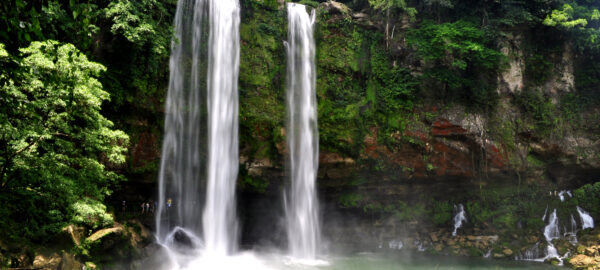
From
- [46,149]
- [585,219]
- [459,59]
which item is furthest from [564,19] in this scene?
[46,149]

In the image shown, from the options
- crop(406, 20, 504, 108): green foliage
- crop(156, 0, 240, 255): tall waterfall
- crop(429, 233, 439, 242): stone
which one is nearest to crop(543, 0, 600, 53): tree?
crop(406, 20, 504, 108): green foliage

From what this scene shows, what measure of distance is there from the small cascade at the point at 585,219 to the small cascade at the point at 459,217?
5.01 metres

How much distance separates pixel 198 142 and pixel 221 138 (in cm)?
95

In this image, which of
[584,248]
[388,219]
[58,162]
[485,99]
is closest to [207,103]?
[58,162]

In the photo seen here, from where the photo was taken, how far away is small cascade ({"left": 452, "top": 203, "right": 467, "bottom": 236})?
17219 mm

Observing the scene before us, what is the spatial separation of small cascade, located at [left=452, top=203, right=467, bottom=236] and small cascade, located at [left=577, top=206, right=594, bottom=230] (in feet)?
16.4

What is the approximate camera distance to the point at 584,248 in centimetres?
1412

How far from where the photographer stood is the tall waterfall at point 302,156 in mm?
15516

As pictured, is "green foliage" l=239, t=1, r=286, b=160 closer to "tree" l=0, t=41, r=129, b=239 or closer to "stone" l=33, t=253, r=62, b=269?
"tree" l=0, t=41, r=129, b=239

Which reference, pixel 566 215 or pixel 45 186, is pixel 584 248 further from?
pixel 45 186

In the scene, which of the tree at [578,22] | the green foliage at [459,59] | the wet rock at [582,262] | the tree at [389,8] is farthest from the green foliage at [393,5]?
the wet rock at [582,262]

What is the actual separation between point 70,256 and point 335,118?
37.1 feet

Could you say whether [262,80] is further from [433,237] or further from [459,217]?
[459,217]

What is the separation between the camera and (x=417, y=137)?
16828 millimetres
